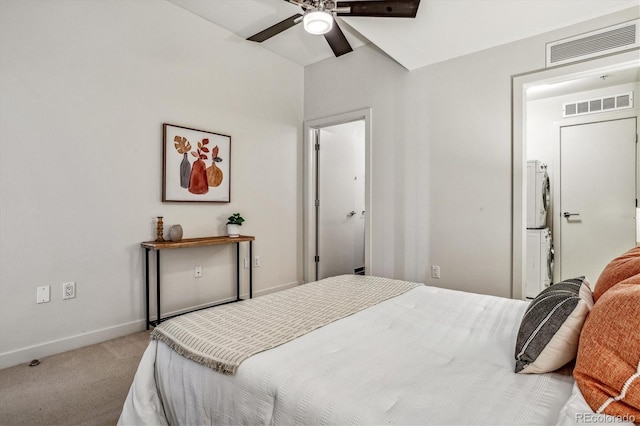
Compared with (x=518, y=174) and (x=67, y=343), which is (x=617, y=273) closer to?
(x=518, y=174)

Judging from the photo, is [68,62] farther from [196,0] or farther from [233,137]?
[233,137]

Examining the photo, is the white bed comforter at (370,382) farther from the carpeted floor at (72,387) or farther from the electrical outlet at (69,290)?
the electrical outlet at (69,290)

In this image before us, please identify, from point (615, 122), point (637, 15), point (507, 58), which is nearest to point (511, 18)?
point (507, 58)

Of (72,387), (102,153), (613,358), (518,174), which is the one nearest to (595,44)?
(518,174)

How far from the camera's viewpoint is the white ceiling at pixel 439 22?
2471mm

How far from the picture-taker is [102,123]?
8.74 ft

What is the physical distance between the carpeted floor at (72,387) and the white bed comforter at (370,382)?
0.60 m

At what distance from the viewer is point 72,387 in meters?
2.00

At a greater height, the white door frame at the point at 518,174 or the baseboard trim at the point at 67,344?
the white door frame at the point at 518,174

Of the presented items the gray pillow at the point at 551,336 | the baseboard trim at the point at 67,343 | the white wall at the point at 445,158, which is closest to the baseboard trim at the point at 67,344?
the baseboard trim at the point at 67,343

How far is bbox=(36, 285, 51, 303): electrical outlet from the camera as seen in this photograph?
238 centimetres

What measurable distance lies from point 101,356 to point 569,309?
2.76m

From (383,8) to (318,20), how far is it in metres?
0.53

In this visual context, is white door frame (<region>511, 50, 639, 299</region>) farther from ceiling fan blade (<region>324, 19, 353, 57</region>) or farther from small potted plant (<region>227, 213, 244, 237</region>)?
small potted plant (<region>227, 213, 244, 237</region>)
